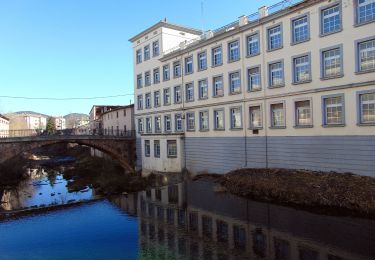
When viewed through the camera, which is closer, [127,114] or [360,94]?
[360,94]

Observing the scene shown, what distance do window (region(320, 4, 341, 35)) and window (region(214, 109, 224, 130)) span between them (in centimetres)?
1132

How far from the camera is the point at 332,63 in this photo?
853 inches

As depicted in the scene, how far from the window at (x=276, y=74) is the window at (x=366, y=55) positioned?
5.72 m

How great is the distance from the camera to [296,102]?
23938 mm

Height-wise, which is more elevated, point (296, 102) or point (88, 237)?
point (296, 102)

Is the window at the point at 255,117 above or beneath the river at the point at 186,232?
above

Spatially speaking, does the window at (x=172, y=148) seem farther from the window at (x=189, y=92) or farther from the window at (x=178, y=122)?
the window at (x=189, y=92)

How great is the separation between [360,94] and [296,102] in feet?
15.4

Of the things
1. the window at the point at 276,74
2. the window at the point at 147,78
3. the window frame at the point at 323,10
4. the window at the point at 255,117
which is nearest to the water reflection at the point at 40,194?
the window at the point at 147,78

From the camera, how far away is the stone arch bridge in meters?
34.6

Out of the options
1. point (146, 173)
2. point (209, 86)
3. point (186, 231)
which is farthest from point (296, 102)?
point (146, 173)

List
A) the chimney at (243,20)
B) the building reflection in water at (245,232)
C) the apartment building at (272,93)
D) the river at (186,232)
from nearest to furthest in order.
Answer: the building reflection in water at (245,232), the river at (186,232), the apartment building at (272,93), the chimney at (243,20)

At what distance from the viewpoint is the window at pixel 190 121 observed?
1324 inches

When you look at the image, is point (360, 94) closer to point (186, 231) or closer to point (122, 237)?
point (186, 231)
